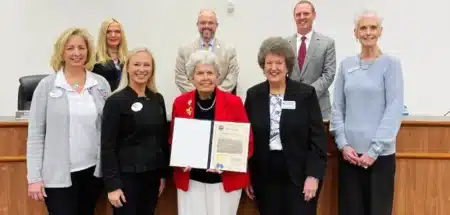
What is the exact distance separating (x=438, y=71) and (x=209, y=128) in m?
3.97

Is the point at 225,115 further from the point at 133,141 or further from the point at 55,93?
the point at 55,93

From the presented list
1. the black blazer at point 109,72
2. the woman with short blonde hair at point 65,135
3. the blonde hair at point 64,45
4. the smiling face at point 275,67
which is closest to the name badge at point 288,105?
the smiling face at point 275,67

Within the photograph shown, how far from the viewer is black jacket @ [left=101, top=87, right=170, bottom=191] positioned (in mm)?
2145

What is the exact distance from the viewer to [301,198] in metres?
2.26

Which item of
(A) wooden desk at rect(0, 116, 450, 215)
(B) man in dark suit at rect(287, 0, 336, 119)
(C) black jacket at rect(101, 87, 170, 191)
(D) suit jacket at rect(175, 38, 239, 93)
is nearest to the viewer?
(C) black jacket at rect(101, 87, 170, 191)

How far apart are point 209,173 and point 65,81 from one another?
3.09 feet

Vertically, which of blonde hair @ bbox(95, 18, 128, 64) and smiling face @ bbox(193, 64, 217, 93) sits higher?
blonde hair @ bbox(95, 18, 128, 64)

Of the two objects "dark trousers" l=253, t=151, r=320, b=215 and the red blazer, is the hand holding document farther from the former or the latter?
"dark trousers" l=253, t=151, r=320, b=215

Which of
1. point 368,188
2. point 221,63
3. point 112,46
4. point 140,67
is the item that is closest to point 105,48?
point 112,46

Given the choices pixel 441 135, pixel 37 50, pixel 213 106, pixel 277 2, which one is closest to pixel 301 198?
pixel 213 106

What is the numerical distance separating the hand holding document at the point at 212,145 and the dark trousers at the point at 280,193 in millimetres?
196

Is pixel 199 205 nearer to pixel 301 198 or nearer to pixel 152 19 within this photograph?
pixel 301 198

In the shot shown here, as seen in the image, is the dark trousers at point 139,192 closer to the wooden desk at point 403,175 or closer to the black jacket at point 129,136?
the black jacket at point 129,136

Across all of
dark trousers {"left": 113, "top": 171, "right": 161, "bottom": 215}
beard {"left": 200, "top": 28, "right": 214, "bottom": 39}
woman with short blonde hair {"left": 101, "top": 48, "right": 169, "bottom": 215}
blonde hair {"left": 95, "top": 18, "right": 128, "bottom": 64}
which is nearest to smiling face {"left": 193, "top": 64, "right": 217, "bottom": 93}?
woman with short blonde hair {"left": 101, "top": 48, "right": 169, "bottom": 215}
